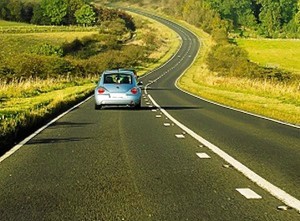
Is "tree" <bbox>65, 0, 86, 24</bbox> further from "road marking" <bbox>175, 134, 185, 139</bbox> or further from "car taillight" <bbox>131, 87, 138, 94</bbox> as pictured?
"road marking" <bbox>175, 134, 185, 139</bbox>

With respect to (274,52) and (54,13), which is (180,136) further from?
(54,13)

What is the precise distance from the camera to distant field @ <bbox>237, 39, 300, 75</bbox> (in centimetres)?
9379

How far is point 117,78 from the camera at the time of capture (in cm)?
2412

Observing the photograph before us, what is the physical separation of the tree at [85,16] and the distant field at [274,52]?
41248mm

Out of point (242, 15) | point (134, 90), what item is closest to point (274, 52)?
point (242, 15)

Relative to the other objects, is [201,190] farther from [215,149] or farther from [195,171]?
[215,149]

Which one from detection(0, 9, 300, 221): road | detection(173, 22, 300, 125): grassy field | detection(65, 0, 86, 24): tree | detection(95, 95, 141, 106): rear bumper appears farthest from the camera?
detection(65, 0, 86, 24): tree

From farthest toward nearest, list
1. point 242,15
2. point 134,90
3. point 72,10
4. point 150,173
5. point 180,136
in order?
point 242,15, point 72,10, point 134,90, point 180,136, point 150,173

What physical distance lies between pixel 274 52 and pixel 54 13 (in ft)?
209

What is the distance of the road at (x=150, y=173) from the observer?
21.5 feet

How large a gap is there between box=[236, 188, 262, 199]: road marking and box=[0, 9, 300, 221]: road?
26mm

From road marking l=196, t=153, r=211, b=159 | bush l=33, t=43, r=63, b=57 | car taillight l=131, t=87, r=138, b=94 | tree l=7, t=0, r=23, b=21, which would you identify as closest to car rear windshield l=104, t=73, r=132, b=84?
car taillight l=131, t=87, r=138, b=94

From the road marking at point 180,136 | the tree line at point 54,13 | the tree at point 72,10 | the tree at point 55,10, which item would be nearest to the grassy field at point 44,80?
the road marking at point 180,136

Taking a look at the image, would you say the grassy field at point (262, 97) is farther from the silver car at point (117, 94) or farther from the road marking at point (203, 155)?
the road marking at point (203, 155)
